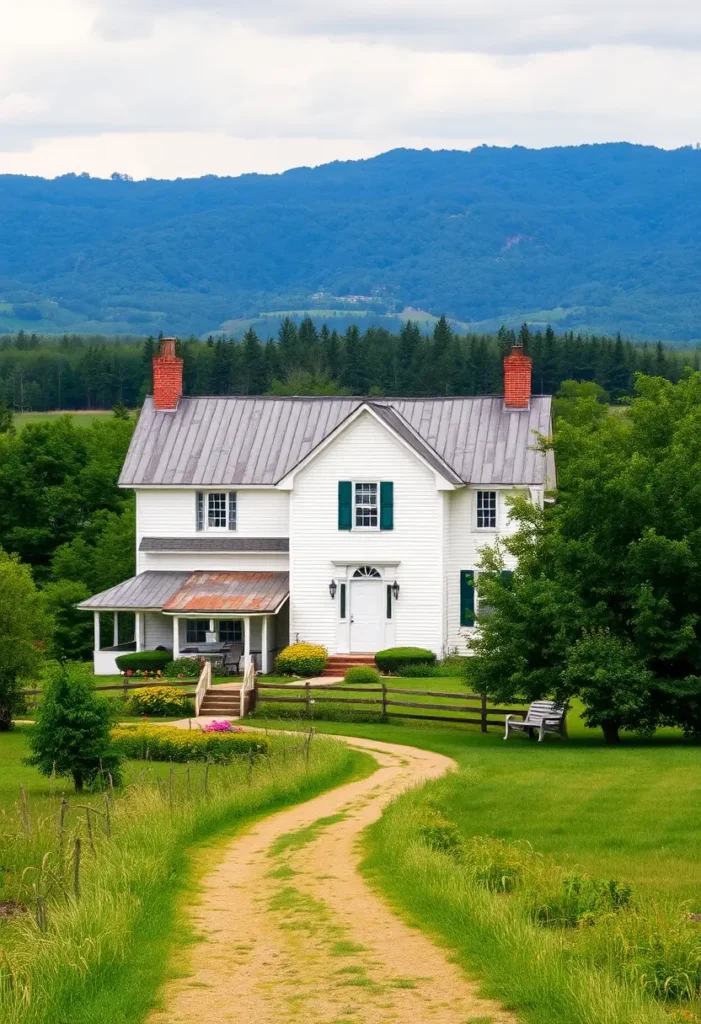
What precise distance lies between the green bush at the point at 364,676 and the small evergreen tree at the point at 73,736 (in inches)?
692

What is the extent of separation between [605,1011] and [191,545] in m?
39.6

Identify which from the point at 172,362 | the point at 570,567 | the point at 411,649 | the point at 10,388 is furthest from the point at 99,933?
the point at 10,388

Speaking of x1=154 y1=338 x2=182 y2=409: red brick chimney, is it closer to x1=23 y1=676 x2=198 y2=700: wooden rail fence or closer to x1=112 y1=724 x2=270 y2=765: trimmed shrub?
x1=23 y1=676 x2=198 y2=700: wooden rail fence

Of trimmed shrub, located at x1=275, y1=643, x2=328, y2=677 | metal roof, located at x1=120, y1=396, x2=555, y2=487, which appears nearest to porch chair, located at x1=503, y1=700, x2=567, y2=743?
trimmed shrub, located at x1=275, y1=643, x2=328, y2=677

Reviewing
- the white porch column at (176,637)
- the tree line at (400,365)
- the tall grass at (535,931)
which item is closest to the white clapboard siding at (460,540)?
the white porch column at (176,637)

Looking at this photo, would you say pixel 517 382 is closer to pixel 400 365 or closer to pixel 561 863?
pixel 561 863

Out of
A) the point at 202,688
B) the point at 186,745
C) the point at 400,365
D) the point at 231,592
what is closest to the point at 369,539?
the point at 231,592

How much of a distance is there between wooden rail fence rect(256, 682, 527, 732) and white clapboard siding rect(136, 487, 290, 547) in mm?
9343

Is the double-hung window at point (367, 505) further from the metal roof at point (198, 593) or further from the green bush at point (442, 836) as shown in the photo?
the green bush at point (442, 836)

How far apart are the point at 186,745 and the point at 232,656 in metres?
16.9

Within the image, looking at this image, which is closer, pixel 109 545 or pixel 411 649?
pixel 411 649

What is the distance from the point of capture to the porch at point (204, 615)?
48.0 meters

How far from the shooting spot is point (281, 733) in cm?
3512

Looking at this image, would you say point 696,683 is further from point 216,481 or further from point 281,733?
point 216,481
